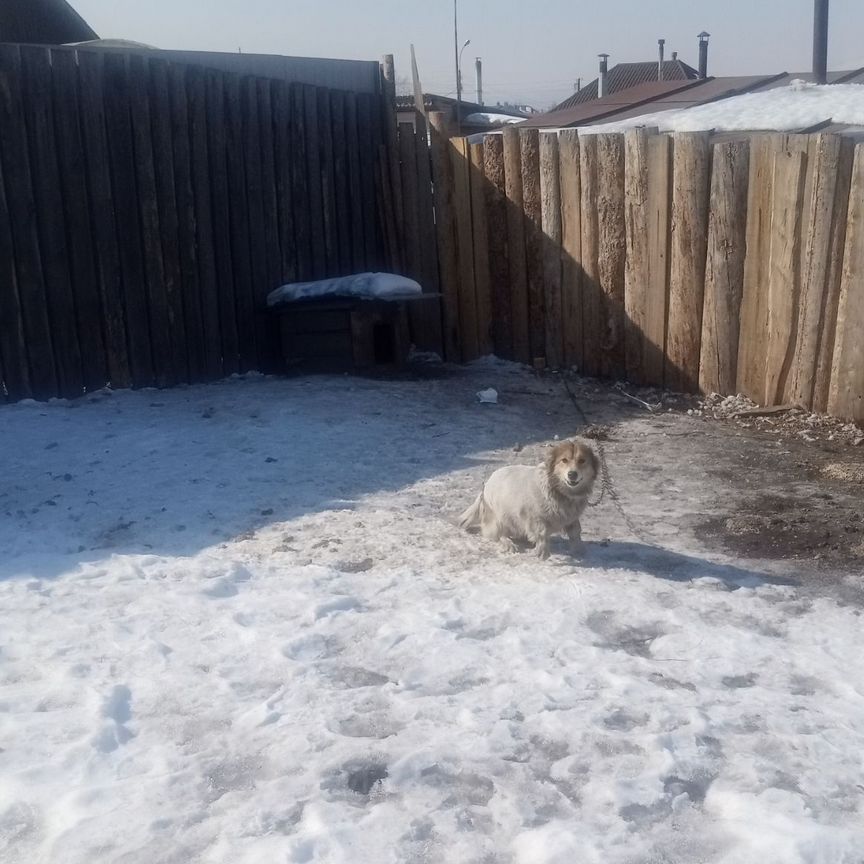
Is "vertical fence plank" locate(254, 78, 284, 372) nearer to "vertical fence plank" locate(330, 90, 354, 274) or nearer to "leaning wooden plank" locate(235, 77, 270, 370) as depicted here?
"leaning wooden plank" locate(235, 77, 270, 370)

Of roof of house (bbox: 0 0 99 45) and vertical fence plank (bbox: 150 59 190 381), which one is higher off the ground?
roof of house (bbox: 0 0 99 45)

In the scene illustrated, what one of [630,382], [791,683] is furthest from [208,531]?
[630,382]

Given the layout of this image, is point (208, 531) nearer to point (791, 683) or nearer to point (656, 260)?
point (791, 683)

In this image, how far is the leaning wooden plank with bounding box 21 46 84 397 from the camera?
24.7ft

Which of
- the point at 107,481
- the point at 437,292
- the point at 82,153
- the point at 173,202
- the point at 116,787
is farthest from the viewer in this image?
the point at 437,292

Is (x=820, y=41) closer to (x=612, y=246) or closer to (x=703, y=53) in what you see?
(x=612, y=246)

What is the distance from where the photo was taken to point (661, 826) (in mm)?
2996

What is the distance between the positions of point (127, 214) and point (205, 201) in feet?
2.44

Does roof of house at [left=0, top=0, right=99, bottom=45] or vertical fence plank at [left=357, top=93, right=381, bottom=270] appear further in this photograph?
roof of house at [left=0, top=0, right=99, bottom=45]

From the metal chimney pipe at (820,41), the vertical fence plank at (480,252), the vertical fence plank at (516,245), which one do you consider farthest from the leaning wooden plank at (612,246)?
the metal chimney pipe at (820,41)

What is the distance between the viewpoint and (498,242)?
9609mm

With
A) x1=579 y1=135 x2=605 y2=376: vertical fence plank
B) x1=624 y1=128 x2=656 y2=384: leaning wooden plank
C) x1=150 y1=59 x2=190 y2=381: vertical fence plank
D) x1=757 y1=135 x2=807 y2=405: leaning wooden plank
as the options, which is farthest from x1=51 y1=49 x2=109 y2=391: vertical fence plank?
x1=757 y1=135 x2=807 y2=405: leaning wooden plank

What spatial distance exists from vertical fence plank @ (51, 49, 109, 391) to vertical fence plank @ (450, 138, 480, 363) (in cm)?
341

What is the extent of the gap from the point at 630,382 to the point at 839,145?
258 cm
